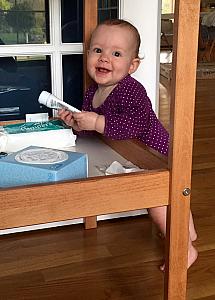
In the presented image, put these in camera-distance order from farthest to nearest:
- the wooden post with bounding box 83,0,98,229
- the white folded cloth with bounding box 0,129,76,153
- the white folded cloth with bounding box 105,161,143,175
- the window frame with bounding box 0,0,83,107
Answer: the window frame with bounding box 0,0,83,107 < the wooden post with bounding box 83,0,98,229 < the white folded cloth with bounding box 0,129,76,153 < the white folded cloth with bounding box 105,161,143,175

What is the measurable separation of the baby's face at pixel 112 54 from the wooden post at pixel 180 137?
342 millimetres

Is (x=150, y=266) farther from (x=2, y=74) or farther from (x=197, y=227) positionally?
(x=2, y=74)

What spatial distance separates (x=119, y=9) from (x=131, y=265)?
641mm

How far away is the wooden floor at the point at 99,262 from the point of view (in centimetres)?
101

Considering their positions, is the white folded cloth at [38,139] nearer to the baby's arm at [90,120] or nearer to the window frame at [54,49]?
the baby's arm at [90,120]

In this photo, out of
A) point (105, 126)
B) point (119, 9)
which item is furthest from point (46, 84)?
point (105, 126)

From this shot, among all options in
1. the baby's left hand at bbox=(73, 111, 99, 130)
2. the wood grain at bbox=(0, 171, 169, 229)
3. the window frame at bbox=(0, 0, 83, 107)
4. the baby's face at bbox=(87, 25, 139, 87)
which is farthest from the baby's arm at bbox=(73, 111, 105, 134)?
the window frame at bbox=(0, 0, 83, 107)

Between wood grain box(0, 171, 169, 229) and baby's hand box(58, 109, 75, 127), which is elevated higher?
baby's hand box(58, 109, 75, 127)

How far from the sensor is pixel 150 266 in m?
1.10

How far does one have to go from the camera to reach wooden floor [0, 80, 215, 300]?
1007mm

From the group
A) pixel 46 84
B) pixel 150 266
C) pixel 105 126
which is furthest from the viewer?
pixel 46 84

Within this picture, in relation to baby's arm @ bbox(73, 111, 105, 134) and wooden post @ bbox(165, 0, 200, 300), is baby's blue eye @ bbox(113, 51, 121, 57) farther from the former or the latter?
wooden post @ bbox(165, 0, 200, 300)

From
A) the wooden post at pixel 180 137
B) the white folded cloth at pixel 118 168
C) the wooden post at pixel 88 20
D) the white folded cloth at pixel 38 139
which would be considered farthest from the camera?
the wooden post at pixel 88 20

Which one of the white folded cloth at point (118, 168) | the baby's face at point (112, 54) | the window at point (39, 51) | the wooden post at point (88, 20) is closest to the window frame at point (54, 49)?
the window at point (39, 51)
